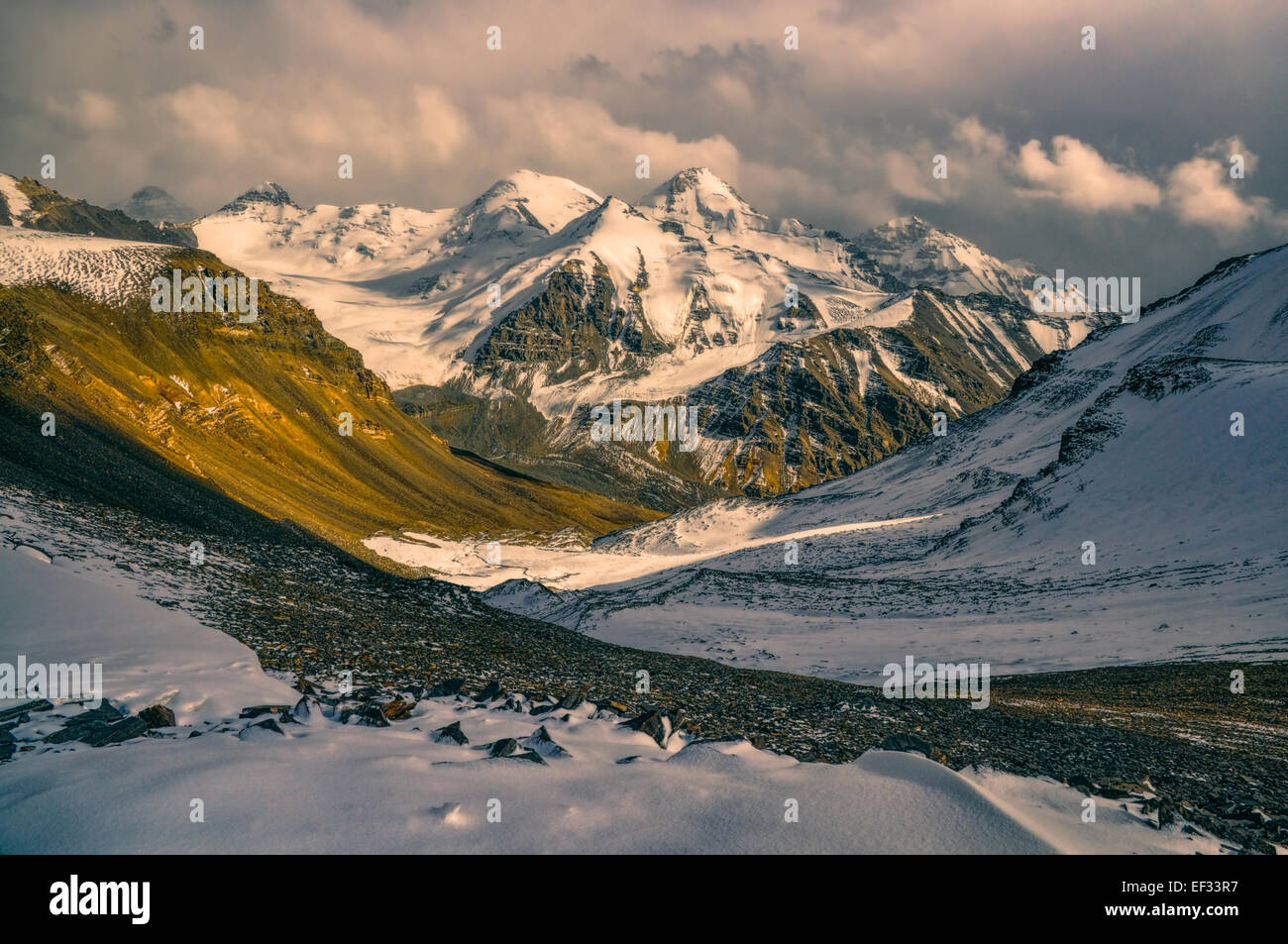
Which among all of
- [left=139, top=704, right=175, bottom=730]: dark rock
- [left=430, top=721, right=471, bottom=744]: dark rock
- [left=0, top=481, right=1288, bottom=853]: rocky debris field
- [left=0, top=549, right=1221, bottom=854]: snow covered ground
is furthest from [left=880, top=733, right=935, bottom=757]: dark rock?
[left=139, top=704, right=175, bottom=730]: dark rock

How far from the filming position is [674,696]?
18.9 meters

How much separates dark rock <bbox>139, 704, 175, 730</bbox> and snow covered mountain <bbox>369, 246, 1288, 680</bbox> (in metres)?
27.3

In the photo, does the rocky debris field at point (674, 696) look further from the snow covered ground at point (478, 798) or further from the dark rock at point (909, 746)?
the snow covered ground at point (478, 798)

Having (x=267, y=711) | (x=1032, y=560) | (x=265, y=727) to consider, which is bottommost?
(x=1032, y=560)

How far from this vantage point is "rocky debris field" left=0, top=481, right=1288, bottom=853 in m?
12.0

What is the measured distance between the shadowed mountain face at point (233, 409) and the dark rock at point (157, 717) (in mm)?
35226

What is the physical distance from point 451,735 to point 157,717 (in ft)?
13.8

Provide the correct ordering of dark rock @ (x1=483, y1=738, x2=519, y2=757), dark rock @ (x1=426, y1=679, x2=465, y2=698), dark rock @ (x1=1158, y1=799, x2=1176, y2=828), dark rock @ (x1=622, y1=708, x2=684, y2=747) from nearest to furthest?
dark rock @ (x1=1158, y1=799, x2=1176, y2=828), dark rock @ (x1=483, y1=738, x2=519, y2=757), dark rock @ (x1=622, y1=708, x2=684, y2=747), dark rock @ (x1=426, y1=679, x2=465, y2=698)

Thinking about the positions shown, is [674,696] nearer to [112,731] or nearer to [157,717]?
[157,717]

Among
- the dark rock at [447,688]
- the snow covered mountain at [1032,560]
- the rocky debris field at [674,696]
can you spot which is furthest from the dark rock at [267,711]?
the snow covered mountain at [1032,560]

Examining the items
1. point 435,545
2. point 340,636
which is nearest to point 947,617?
point 340,636

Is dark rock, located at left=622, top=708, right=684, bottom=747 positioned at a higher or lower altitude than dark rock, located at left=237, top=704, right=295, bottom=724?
lower

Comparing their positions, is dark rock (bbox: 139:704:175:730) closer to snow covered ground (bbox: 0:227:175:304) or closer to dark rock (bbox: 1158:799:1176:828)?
dark rock (bbox: 1158:799:1176:828)

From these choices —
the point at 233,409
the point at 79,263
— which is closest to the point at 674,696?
the point at 233,409
